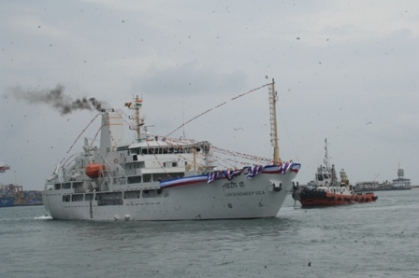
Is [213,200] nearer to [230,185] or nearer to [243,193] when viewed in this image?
[230,185]

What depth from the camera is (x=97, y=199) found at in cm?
5525

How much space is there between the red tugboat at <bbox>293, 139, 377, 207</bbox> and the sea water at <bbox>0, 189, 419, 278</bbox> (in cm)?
2688

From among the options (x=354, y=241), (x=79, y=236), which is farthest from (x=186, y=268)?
(x=79, y=236)

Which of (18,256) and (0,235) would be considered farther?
(0,235)

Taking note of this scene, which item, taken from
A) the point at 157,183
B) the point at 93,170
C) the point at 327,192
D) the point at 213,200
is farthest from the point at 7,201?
the point at 213,200

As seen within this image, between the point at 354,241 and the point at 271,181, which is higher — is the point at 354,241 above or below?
below

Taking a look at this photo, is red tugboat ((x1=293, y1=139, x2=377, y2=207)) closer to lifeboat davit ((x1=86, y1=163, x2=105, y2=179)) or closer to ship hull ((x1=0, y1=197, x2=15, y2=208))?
lifeboat davit ((x1=86, y1=163, x2=105, y2=179))

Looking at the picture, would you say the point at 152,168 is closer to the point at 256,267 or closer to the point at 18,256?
A: the point at 18,256

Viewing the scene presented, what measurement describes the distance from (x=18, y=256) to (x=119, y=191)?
18.8 m

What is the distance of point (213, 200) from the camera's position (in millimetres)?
45375

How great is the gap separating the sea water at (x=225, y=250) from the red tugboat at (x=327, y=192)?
26.9 m

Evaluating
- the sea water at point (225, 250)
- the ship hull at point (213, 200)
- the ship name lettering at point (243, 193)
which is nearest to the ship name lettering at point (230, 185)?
the ship hull at point (213, 200)

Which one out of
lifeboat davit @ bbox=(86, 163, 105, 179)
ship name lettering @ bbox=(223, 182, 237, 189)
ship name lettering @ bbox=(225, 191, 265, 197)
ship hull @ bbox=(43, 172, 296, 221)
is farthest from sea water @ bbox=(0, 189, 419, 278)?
lifeboat davit @ bbox=(86, 163, 105, 179)

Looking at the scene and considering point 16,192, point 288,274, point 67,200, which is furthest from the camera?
point 16,192
